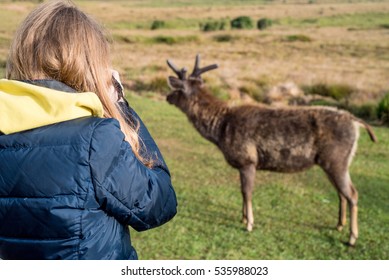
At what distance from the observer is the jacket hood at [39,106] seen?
5.45 ft

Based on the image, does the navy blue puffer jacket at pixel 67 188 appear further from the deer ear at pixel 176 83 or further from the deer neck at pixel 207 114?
the deer ear at pixel 176 83

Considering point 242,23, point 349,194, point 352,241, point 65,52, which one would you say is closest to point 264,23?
point 242,23

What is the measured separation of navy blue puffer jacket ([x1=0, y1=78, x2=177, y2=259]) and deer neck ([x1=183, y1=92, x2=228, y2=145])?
461 cm

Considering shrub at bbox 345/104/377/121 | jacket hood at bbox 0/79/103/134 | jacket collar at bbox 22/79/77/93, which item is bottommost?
shrub at bbox 345/104/377/121

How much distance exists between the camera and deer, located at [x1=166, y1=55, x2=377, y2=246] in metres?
5.59

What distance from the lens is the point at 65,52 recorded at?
1.79 metres

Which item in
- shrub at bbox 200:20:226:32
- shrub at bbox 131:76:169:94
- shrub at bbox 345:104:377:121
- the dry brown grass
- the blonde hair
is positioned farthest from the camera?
shrub at bbox 200:20:226:32

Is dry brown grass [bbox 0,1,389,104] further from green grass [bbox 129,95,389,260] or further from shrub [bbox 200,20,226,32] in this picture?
green grass [bbox 129,95,389,260]

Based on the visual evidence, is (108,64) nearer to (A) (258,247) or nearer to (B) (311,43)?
(A) (258,247)

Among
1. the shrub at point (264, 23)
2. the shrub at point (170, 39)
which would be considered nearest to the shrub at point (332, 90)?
the shrub at point (170, 39)

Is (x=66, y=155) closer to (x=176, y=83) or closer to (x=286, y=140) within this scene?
(x=286, y=140)

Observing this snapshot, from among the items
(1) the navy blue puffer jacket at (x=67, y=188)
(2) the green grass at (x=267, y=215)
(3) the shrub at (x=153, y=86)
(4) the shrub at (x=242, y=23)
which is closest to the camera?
(1) the navy blue puffer jacket at (x=67, y=188)

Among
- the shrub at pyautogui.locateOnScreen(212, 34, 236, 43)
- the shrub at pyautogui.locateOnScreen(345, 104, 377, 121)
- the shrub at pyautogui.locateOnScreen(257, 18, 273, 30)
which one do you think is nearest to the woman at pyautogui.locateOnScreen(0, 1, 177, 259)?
the shrub at pyautogui.locateOnScreen(345, 104, 377, 121)

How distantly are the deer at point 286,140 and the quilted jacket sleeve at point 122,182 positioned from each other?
13.2 feet
